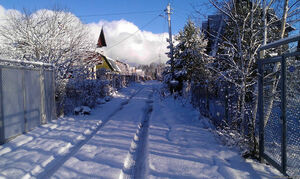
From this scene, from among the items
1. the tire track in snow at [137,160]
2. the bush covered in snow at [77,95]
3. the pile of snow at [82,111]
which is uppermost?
the bush covered in snow at [77,95]

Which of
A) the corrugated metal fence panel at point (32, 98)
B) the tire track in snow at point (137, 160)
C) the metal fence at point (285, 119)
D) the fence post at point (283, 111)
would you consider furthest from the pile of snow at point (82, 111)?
the fence post at point (283, 111)

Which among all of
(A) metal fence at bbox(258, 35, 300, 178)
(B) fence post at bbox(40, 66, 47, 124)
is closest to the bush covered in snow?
(B) fence post at bbox(40, 66, 47, 124)

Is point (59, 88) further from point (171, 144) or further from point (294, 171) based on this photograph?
point (294, 171)

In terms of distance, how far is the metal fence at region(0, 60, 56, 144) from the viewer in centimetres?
549

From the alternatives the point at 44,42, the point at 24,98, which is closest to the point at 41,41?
the point at 44,42

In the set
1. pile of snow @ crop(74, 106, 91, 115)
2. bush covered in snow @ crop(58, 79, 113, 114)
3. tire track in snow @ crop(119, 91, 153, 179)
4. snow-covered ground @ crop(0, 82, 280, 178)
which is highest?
bush covered in snow @ crop(58, 79, 113, 114)

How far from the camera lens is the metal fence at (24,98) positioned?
18.0 feet

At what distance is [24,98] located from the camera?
6.40 m

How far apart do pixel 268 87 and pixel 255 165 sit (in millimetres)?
1467

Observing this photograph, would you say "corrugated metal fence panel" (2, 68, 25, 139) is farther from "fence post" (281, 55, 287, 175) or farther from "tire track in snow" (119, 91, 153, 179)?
"fence post" (281, 55, 287, 175)

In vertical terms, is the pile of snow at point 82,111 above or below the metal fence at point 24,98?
below

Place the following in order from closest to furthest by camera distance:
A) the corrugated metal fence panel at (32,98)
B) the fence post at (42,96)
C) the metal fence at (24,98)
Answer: the metal fence at (24,98) < the corrugated metal fence panel at (32,98) < the fence post at (42,96)

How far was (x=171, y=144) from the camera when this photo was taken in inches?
210

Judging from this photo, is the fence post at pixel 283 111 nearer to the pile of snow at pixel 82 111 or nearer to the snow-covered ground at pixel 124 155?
the snow-covered ground at pixel 124 155
